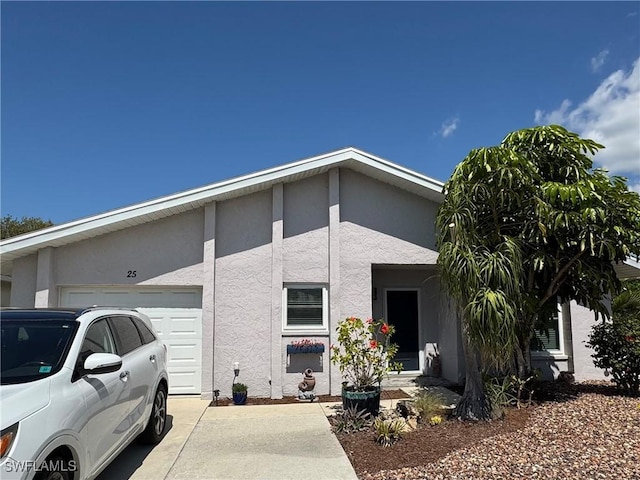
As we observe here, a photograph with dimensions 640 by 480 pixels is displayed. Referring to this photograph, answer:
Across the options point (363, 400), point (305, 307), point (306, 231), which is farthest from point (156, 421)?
point (306, 231)

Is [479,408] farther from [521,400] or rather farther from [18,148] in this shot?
[18,148]

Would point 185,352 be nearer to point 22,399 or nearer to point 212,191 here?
point 212,191

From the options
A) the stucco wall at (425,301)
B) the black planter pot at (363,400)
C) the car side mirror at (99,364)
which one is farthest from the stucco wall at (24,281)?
the stucco wall at (425,301)

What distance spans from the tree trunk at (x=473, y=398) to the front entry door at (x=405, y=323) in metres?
3.97

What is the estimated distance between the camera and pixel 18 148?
1022 cm

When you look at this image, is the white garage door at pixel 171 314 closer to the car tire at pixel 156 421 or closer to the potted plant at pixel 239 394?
the potted plant at pixel 239 394

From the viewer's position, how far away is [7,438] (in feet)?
9.58

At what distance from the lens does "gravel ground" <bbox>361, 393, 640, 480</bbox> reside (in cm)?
490

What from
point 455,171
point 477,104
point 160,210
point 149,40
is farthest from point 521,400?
point 149,40

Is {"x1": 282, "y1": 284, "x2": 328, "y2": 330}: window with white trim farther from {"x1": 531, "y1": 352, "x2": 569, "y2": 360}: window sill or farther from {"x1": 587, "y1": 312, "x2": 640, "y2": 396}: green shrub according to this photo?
{"x1": 587, "y1": 312, "x2": 640, "y2": 396}: green shrub

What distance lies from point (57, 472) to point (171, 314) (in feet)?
20.5

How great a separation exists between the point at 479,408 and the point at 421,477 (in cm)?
244

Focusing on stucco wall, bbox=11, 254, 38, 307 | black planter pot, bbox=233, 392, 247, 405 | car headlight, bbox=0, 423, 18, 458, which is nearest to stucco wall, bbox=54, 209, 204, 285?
stucco wall, bbox=11, 254, 38, 307

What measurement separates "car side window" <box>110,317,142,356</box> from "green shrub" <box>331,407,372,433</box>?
127 inches
